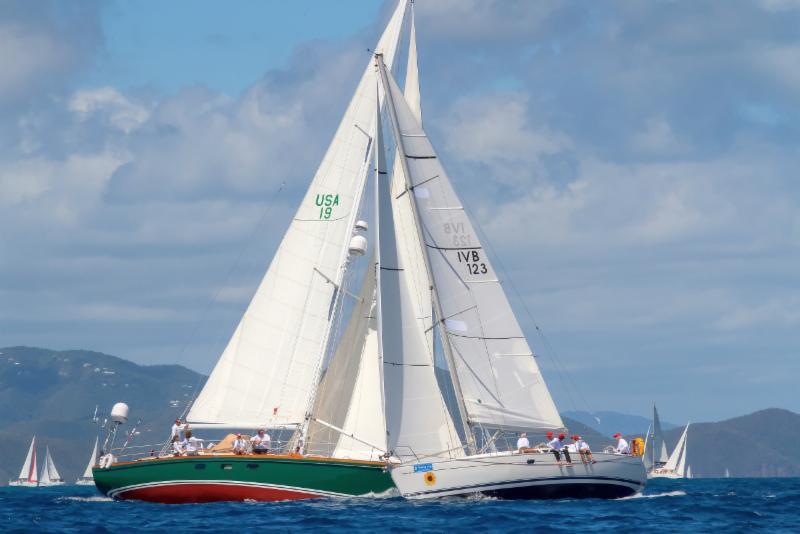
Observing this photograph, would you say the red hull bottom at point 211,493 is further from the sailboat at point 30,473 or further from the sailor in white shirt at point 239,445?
the sailboat at point 30,473

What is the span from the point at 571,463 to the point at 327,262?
38.1 feet

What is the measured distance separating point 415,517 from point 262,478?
8.31 metres

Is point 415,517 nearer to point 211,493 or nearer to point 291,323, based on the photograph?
point 211,493

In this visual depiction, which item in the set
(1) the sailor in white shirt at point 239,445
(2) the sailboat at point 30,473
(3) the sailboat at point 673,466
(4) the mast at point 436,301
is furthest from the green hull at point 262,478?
(2) the sailboat at point 30,473

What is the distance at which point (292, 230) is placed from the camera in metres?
50.3

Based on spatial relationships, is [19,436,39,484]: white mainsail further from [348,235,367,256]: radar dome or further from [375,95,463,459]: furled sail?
[375,95,463,459]: furled sail

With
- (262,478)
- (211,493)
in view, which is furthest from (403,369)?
(211,493)

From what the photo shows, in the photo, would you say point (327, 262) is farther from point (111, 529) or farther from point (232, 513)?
point (111, 529)

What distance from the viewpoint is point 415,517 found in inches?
1556

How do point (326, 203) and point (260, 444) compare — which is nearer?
point (260, 444)

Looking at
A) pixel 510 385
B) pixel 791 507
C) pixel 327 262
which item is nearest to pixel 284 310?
pixel 327 262

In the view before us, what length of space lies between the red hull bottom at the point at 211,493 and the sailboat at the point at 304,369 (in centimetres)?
5

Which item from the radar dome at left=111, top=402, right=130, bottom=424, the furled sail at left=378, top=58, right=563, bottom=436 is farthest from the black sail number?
the radar dome at left=111, top=402, right=130, bottom=424

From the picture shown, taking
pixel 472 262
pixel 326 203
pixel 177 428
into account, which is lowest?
pixel 177 428
